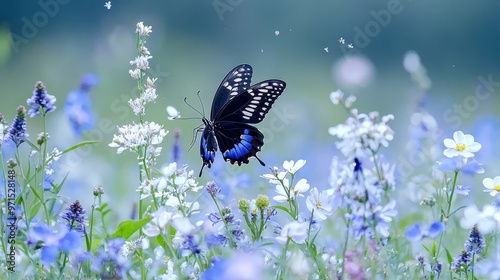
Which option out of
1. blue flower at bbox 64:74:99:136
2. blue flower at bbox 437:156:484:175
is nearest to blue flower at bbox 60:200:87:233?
blue flower at bbox 437:156:484:175

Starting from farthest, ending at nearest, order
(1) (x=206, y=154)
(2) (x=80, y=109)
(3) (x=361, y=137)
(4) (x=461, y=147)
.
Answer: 1. (2) (x=80, y=109)
2. (1) (x=206, y=154)
3. (4) (x=461, y=147)
4. (3) (x=361, y=137)

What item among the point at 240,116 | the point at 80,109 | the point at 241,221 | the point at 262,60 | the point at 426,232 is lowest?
the point at 426,232

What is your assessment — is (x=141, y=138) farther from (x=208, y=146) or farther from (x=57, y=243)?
(x=208, y=146)

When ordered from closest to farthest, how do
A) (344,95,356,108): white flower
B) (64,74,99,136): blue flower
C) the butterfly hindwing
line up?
(344,95,356,108): white flower, the butterfly hindwing, (64,74,99,136): blue flower

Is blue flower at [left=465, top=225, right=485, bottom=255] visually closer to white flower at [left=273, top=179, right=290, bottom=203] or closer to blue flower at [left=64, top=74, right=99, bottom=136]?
white flower at [left=273, top=179, right=290, bottom=203]

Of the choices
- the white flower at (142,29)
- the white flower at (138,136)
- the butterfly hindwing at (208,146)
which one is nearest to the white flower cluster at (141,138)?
the white flower at (138,136)

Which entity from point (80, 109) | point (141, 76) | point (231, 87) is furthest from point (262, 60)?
point (141, 76)

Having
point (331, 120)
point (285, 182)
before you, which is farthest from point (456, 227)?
point (331, 120)
